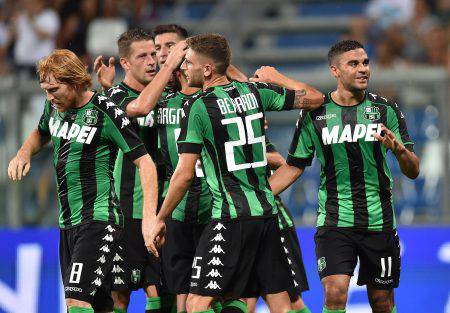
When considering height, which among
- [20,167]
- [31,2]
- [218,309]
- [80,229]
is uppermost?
[31,2]

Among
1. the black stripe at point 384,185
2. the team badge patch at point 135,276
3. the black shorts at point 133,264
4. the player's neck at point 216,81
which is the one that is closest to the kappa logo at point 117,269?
the black shorts at point 133,264

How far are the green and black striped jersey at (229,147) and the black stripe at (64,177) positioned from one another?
0.80 m

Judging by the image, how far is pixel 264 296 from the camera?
623 centimetres

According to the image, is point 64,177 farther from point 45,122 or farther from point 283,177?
point 283,177

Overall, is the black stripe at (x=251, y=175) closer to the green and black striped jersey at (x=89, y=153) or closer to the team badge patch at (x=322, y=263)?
the green and black striped jersey at (x=89, y=153)

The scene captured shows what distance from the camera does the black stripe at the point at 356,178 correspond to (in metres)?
7.09

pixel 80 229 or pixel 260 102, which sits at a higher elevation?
pixel 260 102

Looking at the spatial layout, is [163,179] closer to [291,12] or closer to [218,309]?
[218,309]

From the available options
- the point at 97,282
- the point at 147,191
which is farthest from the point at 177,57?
the point at 97,282

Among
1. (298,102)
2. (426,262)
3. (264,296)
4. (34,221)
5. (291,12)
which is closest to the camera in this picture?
(264,296)

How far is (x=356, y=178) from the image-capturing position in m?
7.12

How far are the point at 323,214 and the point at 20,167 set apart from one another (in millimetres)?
2183

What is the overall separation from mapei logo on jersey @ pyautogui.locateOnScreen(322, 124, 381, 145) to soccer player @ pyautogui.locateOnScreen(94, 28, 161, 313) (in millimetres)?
1324

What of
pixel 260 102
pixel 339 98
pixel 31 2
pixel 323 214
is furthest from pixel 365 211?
pixel 31 2
